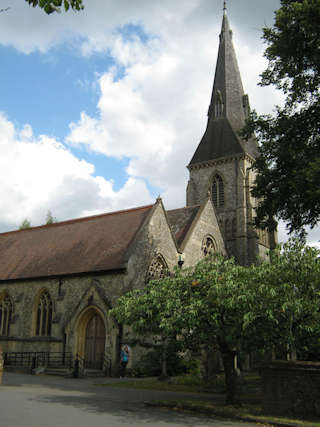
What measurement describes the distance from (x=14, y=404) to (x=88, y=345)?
12008 millimetres

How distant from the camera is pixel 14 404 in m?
11.1

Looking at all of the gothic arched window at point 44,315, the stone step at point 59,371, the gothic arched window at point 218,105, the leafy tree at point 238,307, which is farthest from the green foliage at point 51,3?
the gothic arched window at point 218,105

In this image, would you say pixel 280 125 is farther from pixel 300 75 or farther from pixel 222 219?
pixel 222 219

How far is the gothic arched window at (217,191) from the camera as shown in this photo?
4706 cm

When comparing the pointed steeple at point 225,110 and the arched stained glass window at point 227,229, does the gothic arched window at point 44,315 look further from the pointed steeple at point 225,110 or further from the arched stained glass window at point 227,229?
the pointed steeple at point 225,110

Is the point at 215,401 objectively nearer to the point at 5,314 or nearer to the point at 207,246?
the point at 207,246

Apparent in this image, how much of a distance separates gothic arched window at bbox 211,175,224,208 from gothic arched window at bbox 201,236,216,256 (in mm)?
16846

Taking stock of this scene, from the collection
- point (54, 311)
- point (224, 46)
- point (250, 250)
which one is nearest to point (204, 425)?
point (54, 311)

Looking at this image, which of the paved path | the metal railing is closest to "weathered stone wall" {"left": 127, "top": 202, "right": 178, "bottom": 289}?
the metal railing

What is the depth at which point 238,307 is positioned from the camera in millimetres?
10539

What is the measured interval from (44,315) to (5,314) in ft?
→ 12.3

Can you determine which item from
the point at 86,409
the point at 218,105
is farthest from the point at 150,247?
the point at 218,105

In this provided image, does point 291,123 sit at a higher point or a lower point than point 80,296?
higher

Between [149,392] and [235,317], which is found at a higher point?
[235,317]
